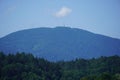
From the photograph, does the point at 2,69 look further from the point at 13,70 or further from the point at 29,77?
the point at 29,77

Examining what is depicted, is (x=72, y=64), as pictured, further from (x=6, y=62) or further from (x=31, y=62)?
(x=6, y=62)

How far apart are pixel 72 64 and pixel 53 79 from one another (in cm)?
2469

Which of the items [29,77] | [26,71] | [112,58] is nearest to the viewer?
[29,77]

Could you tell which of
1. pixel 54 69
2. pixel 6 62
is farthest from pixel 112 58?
pixel 6 62

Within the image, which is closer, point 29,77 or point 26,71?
point 29,77

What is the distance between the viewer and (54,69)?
255ft

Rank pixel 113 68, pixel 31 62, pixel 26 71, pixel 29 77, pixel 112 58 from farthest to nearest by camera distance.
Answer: pixel 112 58 → pixel 113 68 → pixel 31 62 → pixel 26 71 → pixel 29 77

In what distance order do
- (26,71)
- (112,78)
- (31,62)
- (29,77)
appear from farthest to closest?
(31,62) → (26,71) → (29,77) → (112,78)

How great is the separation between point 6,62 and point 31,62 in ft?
23.1

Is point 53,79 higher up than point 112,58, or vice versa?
point 112,58

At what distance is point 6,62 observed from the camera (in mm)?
69688

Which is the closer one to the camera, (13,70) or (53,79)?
(13,70)

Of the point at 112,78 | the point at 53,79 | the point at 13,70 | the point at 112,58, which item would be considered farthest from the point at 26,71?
the point at 112,58

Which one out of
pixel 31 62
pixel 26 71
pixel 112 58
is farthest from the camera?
pixel 112 58
